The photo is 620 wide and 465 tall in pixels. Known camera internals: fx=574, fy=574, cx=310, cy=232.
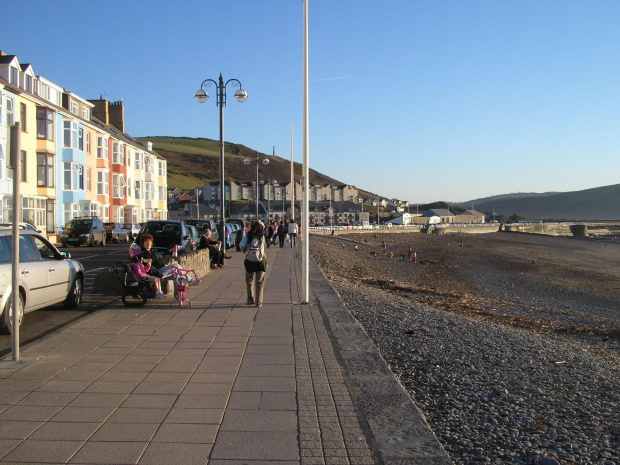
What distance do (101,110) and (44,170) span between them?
837 inches

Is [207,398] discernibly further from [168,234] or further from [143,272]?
[168,234]

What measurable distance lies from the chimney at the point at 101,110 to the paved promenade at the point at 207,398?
164ft

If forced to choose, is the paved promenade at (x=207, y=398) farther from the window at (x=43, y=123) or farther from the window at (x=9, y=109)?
the window at (x=43, y=123)

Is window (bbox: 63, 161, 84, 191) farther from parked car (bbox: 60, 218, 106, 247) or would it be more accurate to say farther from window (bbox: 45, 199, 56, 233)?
parked car (bbox: 60, 218, 106, 247)

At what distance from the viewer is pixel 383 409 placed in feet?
16.5

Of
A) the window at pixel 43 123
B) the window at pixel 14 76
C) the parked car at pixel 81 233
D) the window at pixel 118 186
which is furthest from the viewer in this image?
the window at pixel 118 186

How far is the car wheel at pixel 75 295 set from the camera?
10211 mm

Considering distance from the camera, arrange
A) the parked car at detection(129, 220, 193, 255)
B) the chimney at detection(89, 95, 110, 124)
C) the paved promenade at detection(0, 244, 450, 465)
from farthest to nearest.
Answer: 1. the chimney at detection(89, 95, 110, 124)
2. the parked car at detection(129, 220, 193, 255)
3. the paved promenade at detection(0, 244, 450, 465)

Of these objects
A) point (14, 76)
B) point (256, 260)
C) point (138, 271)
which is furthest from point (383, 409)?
point (14, 76)

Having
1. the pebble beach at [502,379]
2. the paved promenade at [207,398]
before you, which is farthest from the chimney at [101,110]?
the paved promenade at [207,398]

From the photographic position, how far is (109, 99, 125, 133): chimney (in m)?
57.2

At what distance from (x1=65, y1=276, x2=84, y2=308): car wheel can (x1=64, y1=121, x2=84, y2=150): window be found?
101 ft

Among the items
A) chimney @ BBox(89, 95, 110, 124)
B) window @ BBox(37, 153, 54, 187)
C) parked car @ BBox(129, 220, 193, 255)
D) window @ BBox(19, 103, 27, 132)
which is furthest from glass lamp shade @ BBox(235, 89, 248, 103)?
chimney @ BBox(89, 95, 110, 124)

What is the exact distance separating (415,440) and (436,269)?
29882mm
